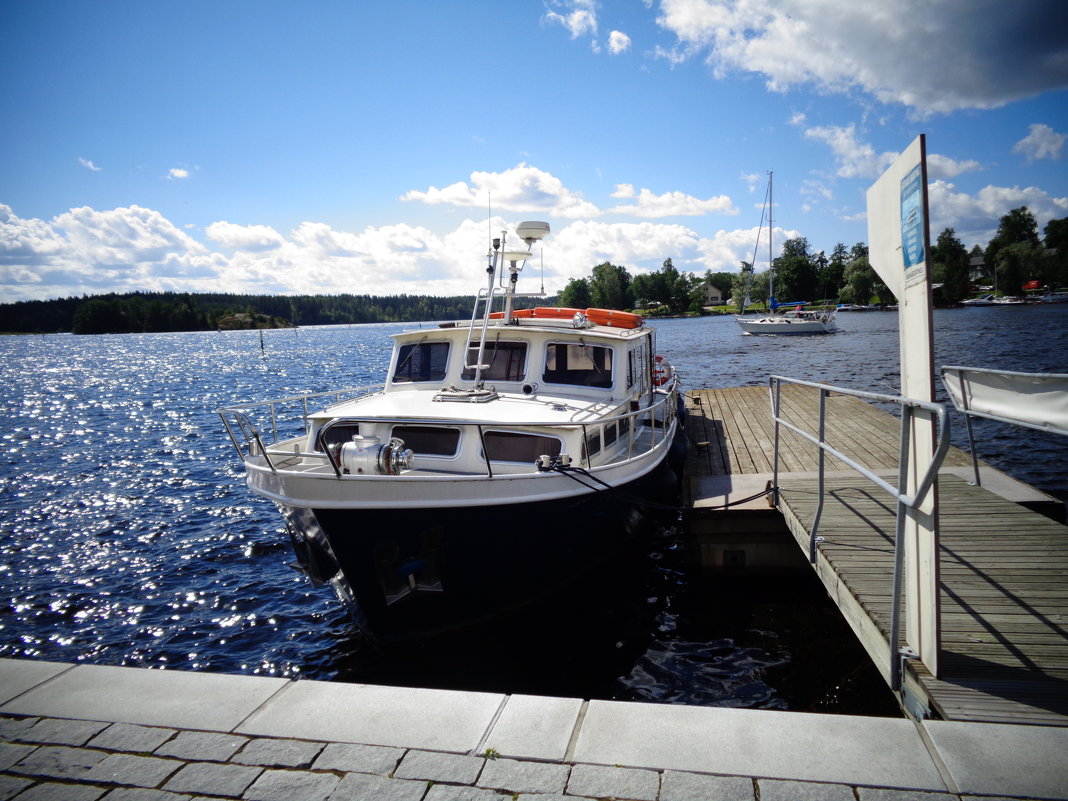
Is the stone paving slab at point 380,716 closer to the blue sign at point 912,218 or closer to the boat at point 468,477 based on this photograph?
the boat at point 468,477

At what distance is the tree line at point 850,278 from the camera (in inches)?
3428

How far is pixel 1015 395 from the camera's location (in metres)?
4.62

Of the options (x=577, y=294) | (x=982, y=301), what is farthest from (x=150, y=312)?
(x=982, y=301)

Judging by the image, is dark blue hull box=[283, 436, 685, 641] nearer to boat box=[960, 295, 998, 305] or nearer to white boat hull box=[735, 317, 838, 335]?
white boat hull box=[735, 317, 838, 335]

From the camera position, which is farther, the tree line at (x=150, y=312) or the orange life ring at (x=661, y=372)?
the tree line at (x=150, y=312)

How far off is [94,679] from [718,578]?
6934 mm

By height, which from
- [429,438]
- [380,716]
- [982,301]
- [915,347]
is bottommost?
[380,716]

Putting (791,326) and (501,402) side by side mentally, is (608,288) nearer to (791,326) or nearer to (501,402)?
(791,326)

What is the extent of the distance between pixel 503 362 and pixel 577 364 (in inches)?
43.1

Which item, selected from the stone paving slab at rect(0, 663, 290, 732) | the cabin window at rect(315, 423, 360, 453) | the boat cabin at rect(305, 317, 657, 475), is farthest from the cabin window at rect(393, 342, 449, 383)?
the stone paving slab at rect(0, 663, 290, 732)

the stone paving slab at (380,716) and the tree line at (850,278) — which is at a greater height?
the tree line at (850,278)

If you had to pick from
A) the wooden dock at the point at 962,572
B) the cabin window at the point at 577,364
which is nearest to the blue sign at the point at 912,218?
the wooden dock at the point at 962,572

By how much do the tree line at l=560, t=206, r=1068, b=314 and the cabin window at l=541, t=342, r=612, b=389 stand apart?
66124mm

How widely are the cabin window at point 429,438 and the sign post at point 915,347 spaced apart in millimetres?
4549
